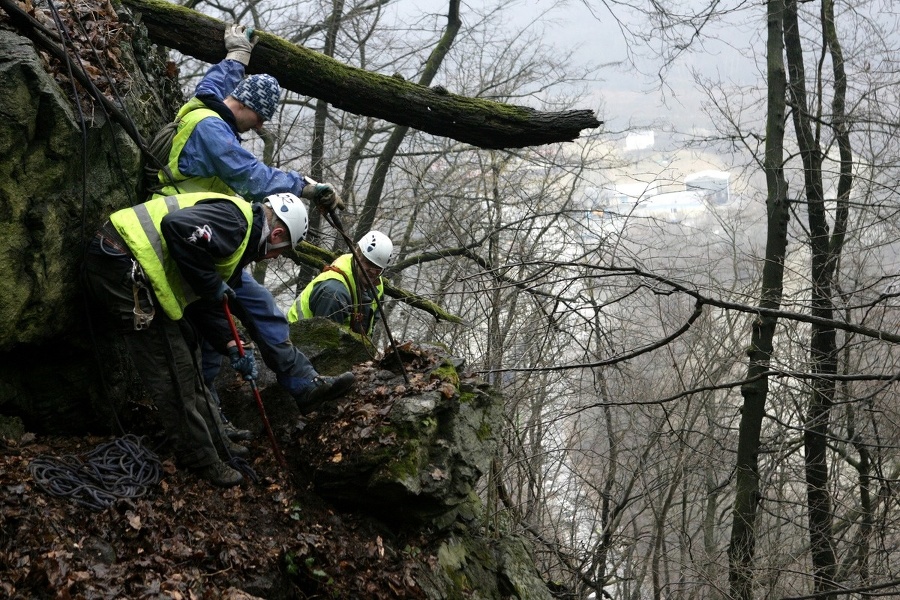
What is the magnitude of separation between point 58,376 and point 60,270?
78 centimetres

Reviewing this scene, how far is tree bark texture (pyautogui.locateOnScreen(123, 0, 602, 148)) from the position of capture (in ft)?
21.1

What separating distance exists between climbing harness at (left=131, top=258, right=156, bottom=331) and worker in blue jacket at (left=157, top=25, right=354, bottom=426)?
779 mm

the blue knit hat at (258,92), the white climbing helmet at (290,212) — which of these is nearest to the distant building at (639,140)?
the blue knit hat at (258,92)

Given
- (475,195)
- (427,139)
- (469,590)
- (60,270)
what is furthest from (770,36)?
(60,270)

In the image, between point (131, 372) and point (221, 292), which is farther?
point (131, 372)

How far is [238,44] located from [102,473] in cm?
337

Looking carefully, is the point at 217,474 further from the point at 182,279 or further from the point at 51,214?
the point at 51,214

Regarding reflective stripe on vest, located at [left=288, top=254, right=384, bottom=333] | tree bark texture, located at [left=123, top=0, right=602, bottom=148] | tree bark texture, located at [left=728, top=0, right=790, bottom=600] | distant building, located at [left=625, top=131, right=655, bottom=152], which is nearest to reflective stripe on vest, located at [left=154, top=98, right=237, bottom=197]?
tree bark texture, located at [left=123, top=0, right=602, bottom=148]

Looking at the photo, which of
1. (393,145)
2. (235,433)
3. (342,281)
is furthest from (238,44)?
(393,145)

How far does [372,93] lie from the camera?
266 inches

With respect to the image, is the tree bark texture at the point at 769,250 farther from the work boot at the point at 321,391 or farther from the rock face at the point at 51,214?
the rock face at the point at 51,214

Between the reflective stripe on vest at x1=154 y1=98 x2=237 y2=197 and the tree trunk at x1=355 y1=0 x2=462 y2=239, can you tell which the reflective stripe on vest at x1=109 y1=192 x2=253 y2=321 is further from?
the tree trunk at x1=355 y1=0 x2=462 y2=239

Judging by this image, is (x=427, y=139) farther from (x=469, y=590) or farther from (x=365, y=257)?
(x=469, y=590)

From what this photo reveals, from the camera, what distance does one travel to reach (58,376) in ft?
17.3
